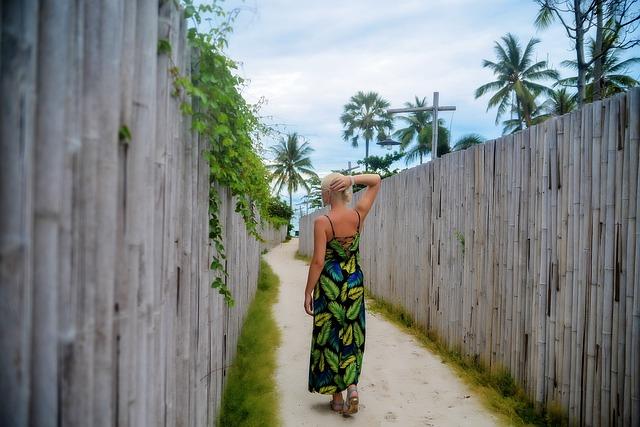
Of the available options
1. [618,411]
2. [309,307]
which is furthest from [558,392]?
[309,307]

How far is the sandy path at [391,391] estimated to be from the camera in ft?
10.8

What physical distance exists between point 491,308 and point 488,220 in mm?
833

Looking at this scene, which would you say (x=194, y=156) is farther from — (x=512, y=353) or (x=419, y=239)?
(x=419, y=239)

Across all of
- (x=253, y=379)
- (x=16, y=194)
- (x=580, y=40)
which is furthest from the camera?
(x=580, y=40)

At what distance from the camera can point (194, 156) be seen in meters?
2.16

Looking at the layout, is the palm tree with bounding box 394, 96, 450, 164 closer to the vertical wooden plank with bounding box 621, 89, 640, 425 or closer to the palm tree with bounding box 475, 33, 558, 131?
the palm tree with bounding box 475, 33, 558, 131

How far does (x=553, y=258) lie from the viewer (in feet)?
10.6

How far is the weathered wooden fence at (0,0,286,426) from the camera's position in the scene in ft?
3.10

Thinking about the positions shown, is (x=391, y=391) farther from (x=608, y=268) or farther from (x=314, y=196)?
(x=314, y=196)

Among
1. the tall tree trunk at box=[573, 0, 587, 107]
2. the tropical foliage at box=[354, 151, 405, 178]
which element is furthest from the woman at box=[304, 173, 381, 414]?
the tropical foliage at box=[354, 151, 405, 178]

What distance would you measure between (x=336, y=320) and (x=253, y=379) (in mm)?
1087

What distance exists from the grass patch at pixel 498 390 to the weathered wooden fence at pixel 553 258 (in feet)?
0.29

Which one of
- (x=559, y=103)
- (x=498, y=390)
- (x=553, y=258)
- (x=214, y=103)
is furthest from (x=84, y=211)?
(x=559, y=103)

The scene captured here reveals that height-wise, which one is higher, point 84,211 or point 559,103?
point 559,103
